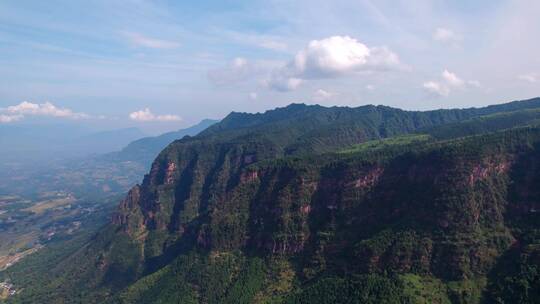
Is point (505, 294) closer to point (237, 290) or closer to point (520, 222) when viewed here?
point (520, 222)

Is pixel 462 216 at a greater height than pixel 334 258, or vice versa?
pixel 462 216

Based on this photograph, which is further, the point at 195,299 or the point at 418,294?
the point at 195,299

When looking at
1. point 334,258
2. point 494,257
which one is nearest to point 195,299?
point 334,258

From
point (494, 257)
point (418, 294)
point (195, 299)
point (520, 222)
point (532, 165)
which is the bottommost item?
point (195, 299)

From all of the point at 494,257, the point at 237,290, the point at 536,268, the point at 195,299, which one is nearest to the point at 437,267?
the point at 494,257

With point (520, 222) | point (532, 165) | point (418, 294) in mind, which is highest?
point (532, 165)

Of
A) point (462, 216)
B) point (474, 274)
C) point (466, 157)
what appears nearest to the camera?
point (474, 274)

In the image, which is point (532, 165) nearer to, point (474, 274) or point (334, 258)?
point (474, 274)

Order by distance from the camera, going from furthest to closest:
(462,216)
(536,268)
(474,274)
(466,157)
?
1. (466,157)
2. (462,216)
3. (474,274)
4. (536,268)

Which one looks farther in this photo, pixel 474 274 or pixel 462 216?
pixel 462 216
